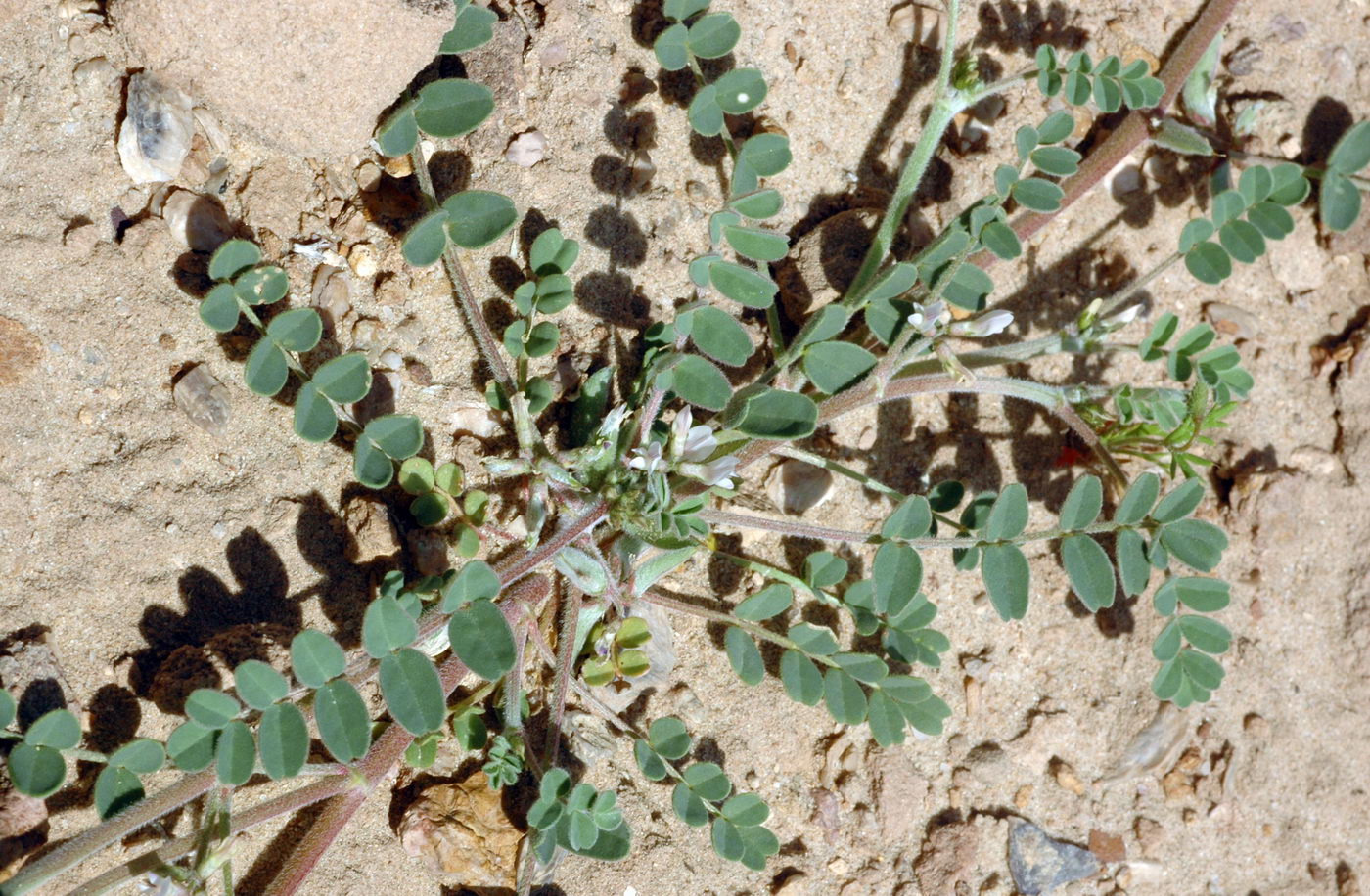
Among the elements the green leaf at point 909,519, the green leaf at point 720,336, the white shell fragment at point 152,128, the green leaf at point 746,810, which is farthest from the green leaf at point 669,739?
the white shell fragment at point 152,128

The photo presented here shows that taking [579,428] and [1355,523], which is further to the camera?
[1355,523]

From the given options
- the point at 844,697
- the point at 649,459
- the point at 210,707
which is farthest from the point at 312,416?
the point at 844,697

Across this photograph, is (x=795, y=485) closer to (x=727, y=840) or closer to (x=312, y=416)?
(x=727, y=840)

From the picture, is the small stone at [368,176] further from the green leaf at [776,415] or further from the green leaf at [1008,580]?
the green leaf at [1008,580]

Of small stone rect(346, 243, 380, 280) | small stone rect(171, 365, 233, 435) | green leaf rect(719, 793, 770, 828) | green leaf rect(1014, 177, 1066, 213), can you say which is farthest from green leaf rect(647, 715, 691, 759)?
green leaf rect(1014, 177, 1066, 213)

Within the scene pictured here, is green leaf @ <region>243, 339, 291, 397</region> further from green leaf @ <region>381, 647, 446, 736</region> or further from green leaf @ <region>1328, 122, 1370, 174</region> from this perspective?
green leaf @ <region>1328, 122, 1370, 174</region>

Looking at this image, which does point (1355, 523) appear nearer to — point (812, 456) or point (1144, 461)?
point (1144, 461)

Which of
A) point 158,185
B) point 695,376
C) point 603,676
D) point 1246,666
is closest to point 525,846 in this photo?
point 603,676
